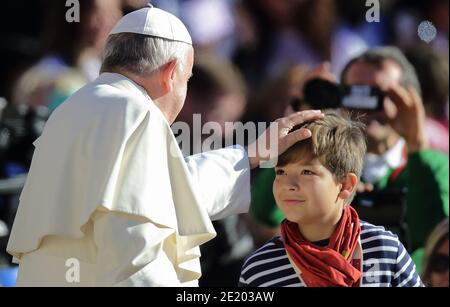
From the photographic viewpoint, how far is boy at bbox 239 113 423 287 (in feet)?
13.7

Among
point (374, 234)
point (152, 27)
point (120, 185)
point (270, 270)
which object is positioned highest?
point (152, 27)

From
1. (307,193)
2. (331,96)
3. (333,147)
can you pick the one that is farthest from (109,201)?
(331,96)

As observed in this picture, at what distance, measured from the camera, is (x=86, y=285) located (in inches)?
154

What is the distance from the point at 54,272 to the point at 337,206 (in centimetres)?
102

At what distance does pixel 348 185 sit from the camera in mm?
4395

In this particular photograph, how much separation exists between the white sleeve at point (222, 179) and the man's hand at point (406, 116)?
1.80 meters

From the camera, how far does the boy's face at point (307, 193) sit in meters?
4.26

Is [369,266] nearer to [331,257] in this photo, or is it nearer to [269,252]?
[331,257]

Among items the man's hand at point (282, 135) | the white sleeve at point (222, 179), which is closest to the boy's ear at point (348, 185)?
the man's hand at point (282, 135)

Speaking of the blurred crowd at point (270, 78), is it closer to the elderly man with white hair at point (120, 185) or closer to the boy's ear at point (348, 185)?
the boy's ear at point (348, 185)

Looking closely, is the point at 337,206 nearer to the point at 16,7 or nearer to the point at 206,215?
the point at 206,215

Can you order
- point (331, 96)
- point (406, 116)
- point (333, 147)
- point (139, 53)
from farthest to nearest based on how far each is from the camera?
point (406, 116), point (331, 96), point (333, 147), point (139, 53)

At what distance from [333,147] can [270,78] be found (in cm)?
333

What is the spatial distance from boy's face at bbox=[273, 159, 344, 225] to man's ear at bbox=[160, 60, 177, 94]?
1.65 feet
